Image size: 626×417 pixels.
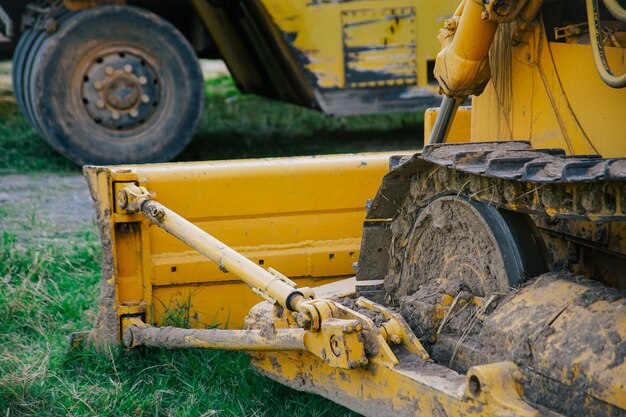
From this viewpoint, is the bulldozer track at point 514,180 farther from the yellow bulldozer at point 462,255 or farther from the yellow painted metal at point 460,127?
the yellow painted metal at point 460,127

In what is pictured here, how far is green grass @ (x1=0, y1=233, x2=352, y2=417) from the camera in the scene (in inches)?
132

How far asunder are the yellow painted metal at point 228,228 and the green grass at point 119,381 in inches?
6.2

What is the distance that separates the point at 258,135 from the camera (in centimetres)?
952

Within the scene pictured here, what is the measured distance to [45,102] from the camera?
7.35 meters

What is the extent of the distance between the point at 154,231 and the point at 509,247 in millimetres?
1504

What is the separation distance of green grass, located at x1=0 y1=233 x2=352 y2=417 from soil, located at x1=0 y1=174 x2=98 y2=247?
1.24 meters

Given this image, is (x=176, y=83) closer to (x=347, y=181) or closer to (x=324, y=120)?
(x=324, y=120)

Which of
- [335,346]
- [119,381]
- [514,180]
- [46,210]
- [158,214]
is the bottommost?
[119,381]

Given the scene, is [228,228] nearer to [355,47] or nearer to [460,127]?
[460,127]

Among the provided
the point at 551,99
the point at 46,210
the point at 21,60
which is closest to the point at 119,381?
the point at 551,99

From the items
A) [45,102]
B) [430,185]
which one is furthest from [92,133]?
[430,185]

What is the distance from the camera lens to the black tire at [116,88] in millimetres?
7332

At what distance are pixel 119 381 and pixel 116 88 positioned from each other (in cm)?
→ 416

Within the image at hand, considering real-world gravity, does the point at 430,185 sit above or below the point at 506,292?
above
